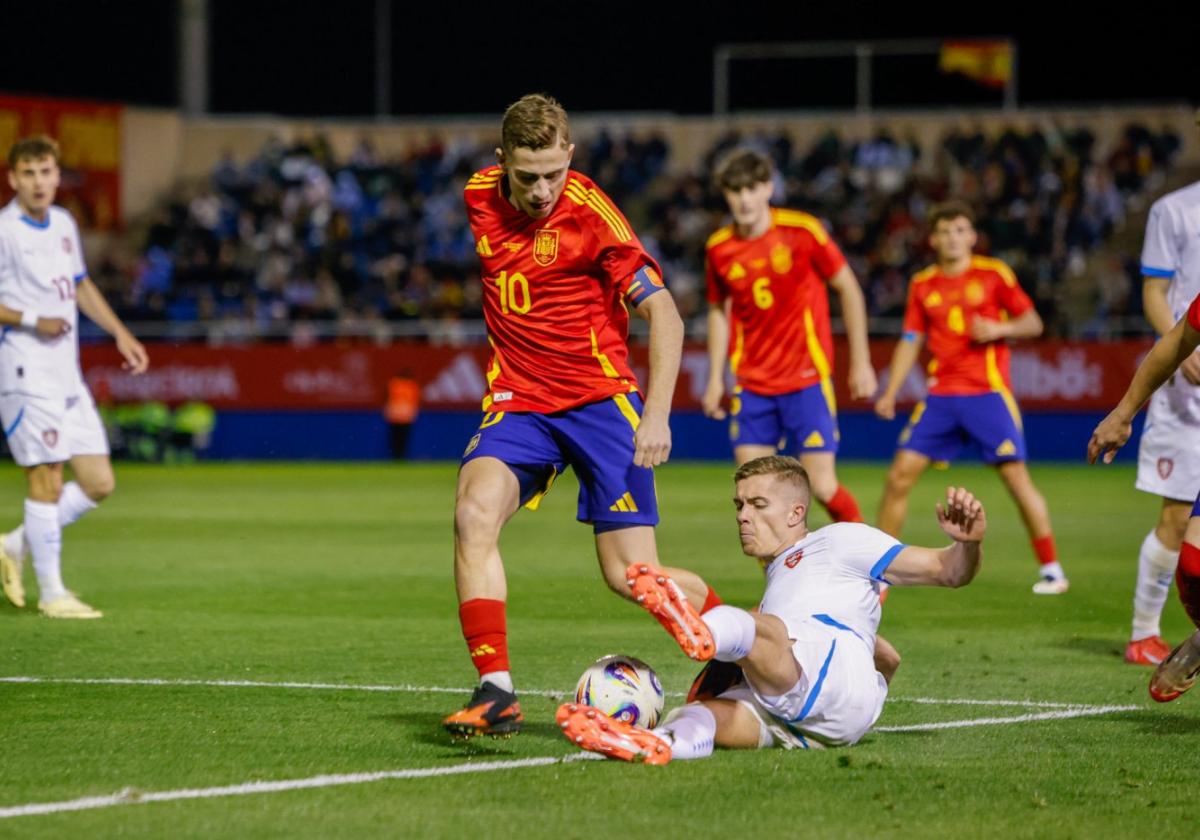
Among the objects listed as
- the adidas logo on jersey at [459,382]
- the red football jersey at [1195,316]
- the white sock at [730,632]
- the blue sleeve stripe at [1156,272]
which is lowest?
the adidas logo on jersey at [459,382]

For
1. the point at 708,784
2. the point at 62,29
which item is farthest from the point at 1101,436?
the point at 62,29

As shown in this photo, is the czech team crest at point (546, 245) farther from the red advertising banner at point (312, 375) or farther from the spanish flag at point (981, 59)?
the spanish flag at point (981, 59)

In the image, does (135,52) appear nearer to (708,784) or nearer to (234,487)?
(234,487)

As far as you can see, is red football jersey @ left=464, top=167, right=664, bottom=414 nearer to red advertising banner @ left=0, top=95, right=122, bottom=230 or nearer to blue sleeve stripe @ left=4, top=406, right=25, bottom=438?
blue sleeve stripe @ left=4, top=406, right=25, bottom=438

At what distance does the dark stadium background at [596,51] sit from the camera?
40.1m

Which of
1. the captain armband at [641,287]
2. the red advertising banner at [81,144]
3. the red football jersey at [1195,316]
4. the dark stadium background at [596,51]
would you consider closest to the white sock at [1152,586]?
Answer: the red football jersey at [1195,316]

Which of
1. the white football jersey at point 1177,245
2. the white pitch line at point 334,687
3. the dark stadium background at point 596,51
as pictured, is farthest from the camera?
the dark stadium background at point 596,51

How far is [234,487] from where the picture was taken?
912 inches

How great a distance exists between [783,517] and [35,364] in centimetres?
552

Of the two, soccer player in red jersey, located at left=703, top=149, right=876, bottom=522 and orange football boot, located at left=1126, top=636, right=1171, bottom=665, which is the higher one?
soccer player in red jersey, located at left=703, top=149, right=876, bottom=522

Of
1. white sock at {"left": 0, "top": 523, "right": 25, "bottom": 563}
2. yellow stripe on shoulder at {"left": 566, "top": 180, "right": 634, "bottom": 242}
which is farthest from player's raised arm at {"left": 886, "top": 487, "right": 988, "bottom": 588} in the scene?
white sock at {"left": 0, "top": 523, "right": 25, "bottom": 563}

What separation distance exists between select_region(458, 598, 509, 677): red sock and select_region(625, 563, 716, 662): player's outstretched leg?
40.6 inches

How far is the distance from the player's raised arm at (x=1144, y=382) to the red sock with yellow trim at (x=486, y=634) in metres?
2.10

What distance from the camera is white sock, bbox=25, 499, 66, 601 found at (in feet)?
33.9
